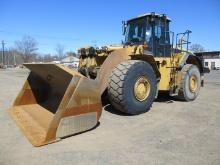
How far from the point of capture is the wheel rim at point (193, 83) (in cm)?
931

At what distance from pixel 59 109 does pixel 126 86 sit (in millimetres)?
2005

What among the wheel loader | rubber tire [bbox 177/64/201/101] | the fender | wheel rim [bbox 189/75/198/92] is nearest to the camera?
the wheel loader

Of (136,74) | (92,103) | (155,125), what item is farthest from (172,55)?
(92,103)

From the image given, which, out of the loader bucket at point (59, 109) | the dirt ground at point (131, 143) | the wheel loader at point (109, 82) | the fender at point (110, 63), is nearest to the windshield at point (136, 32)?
the wheel loader at point (109, 82)

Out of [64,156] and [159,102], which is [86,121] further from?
[159,102]

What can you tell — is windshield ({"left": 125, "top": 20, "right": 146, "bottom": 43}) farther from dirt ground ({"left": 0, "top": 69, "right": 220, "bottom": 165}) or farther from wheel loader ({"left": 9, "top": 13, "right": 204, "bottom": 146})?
dirt ground ({"left": 0, "top": 69, "right": 220, "bottom": 165})

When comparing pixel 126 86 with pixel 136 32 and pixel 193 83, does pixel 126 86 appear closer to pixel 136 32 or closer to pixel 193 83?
pixel 136 32

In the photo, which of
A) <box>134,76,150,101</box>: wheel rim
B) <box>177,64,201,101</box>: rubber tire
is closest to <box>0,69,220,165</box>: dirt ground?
<box>134,76,150,101</box>: wheel rim

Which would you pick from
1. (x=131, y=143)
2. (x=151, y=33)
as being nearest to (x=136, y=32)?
(x=151, y=33)

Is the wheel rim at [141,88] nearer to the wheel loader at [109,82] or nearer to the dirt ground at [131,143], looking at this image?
the wheel loader at [109,82]

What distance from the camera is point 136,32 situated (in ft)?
28.0

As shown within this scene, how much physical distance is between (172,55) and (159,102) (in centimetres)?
149

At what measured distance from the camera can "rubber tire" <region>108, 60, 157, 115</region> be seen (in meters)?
6.28

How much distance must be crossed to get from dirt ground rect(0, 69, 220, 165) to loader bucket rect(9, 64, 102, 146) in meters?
0.17
